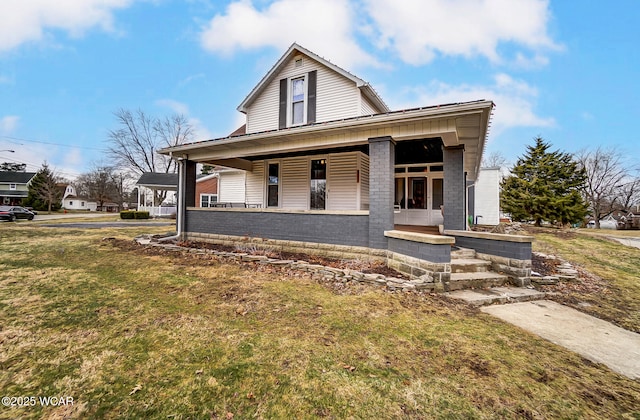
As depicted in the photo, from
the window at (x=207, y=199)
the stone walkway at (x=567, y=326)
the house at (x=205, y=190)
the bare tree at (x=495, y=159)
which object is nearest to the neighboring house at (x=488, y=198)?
the stone walkway at (x=567, y=326)

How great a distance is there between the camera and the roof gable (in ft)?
31.9

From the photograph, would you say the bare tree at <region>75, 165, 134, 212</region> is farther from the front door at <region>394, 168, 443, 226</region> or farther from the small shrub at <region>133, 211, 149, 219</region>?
the front door at <region>394, 168, 443, 226</region>

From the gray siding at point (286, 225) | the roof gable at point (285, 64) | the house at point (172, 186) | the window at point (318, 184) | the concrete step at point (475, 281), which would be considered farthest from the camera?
the house at point (172, 186)

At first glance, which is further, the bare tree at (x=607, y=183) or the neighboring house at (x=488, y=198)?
the bare tree at (x=607, y=183)

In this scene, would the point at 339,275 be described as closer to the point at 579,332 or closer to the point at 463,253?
the point at 463,253

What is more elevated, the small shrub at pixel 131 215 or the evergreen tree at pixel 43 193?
the evergreen tree at pixel 43 193

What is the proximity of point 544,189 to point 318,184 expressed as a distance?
18.9 metres

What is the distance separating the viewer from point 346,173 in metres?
9.59

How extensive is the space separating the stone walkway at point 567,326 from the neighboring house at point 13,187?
6360 centimetres

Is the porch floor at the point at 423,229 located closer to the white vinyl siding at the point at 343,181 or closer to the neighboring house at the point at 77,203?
the white vinyl siding at the point at 343,181

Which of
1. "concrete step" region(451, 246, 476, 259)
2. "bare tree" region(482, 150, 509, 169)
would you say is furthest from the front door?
"bare tree" region(482, 150, 509, 169)

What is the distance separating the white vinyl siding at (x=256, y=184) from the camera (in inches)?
446

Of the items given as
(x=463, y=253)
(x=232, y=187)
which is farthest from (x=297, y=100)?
(x=463, y=253)

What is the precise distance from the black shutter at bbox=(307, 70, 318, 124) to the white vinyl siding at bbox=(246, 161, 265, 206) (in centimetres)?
289
